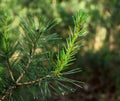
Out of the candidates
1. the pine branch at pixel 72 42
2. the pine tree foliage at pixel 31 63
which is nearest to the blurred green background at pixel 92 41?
the pine tree foliage at pixel 31 63

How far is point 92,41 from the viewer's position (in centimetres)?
696

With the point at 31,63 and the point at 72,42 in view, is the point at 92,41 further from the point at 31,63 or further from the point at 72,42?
the point at 72,42

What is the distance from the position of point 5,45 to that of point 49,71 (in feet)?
0.55

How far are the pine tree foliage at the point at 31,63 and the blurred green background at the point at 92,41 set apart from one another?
171 inches

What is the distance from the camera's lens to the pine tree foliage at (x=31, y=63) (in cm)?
113

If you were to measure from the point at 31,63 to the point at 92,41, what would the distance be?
18.9 feet

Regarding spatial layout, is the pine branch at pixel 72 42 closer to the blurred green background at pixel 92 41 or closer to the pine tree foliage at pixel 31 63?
the pine tree foliage at pixel 31 63

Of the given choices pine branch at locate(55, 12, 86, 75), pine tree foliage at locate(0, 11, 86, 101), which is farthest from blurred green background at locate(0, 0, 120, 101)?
pine branch at locate(55, 12, 86, 75)

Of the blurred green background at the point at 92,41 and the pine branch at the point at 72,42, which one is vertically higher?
the pine branch at the point at 72,42

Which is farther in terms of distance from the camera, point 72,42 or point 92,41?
point 92,41

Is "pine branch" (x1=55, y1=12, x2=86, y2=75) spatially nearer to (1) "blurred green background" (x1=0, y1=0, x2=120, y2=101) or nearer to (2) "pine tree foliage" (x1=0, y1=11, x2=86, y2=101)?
(2) "pine tree foliage" (x1=0, y1=11, x2=86, y2=101)

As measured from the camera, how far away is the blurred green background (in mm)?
5738

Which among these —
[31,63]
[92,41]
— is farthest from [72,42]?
[92,41]

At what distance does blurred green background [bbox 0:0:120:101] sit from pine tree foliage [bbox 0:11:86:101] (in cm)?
433
